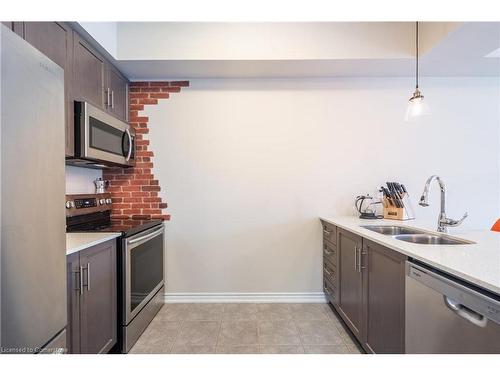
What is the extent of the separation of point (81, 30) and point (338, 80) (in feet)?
7.52

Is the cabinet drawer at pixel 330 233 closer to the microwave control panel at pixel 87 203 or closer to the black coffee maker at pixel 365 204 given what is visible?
the black coffee maker at pixel 365 204

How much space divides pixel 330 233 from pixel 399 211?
2.16 ft

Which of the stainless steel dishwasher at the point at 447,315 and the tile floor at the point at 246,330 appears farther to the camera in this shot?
the tile floor at the point at 246,330

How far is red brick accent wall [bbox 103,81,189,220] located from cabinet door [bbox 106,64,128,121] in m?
0.12

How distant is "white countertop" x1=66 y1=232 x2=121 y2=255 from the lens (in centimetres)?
137

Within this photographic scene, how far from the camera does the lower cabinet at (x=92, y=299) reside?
4.48ft

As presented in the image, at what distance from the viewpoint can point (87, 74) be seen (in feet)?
6.32

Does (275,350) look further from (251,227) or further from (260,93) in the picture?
(260,93)

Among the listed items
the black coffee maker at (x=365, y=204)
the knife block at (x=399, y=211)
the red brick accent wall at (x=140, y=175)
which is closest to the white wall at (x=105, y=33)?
the red brick accent wall at (x=140, y=175)

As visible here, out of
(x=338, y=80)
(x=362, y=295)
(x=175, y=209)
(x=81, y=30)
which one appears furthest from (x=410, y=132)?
(x=81, y=30)

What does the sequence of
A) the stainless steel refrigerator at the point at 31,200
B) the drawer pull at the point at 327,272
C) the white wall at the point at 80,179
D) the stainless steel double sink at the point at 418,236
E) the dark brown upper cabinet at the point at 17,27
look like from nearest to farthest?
the stainless steel refrigerator at the point at 31,200 < the dark brown upper cabinet at the point at 17,27 < the stainless steel double sink at the point at 418,236 < the white wall at the point at 80,179 < the drawer pull at the point at 327,272

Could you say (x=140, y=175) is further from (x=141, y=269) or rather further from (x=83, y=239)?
(x=83, y=239)

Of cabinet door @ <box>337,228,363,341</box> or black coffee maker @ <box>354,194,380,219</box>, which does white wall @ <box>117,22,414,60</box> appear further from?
cabinet door @ <box>337,228,363,341</box>

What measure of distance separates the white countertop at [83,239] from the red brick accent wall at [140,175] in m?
0.94
